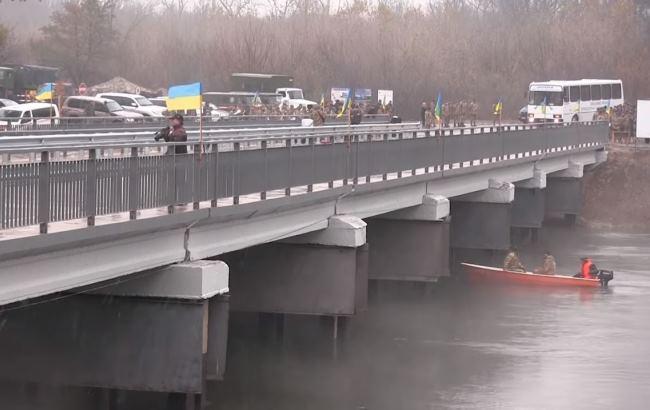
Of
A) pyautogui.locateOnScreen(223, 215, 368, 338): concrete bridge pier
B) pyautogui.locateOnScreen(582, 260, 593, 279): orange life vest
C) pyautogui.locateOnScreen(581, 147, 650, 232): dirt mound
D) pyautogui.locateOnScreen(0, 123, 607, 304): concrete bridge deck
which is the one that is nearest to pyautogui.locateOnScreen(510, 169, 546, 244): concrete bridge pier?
pyautogui.locateOnScreen(581, 147, 650, 232): dirt mound

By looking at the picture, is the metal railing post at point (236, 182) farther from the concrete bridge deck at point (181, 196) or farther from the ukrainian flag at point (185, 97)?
the ukrainian flag at point (185, 97)

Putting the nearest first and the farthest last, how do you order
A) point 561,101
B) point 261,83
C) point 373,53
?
1. point 561,101
2. point 261,83
3. point 373,53

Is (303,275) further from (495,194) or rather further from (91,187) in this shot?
(495,194)

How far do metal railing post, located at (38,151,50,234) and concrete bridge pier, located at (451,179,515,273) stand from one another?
24386mm

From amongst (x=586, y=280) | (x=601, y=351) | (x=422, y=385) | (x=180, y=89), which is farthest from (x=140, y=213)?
(x=586, y=280)

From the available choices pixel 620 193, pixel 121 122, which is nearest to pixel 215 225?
pixel 121 122

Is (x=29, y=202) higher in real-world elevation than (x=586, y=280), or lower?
higher

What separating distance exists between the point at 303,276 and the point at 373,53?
69.3 m

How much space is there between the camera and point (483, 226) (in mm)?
40500

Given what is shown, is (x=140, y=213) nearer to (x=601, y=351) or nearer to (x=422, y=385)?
(x=422, y=385)

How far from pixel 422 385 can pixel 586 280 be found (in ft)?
45.4

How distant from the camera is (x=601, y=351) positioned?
28062 mm

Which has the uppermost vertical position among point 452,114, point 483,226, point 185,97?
point 185,97

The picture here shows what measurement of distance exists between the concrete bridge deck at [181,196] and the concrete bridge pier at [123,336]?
0.61m
